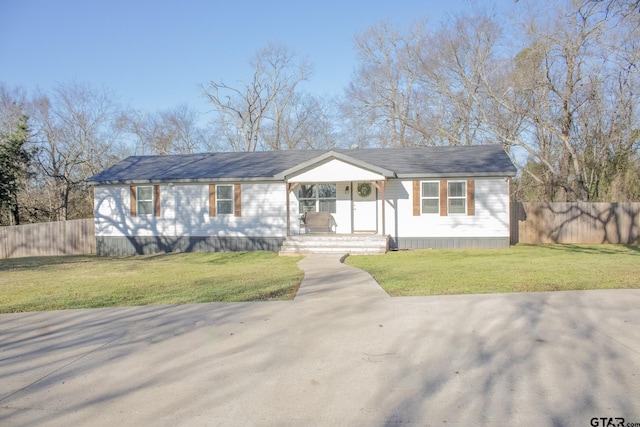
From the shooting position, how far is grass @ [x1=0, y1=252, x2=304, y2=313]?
7.73 metres

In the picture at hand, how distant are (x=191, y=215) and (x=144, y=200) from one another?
2.12 meters

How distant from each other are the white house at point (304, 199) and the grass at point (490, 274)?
257 cm

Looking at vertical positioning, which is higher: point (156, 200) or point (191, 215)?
point (156, 200)

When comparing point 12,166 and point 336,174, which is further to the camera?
point 12,166

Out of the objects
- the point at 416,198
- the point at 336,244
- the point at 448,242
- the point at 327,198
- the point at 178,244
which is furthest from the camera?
the point at 178,244

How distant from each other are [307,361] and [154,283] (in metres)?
6.32

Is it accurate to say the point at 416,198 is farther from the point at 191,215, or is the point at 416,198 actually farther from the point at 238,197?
the point at 191,215

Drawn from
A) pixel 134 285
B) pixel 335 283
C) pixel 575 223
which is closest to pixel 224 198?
pixel 134 285

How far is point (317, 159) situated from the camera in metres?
16.0

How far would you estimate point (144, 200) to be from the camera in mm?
18312

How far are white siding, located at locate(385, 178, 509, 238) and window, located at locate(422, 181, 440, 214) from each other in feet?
0.72

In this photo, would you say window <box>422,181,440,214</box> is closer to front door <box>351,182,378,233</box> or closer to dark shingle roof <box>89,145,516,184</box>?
dark shingle roof <box>89,145,516,184</box>

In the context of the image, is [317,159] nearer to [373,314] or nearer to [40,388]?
[373,314]

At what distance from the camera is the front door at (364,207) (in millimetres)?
17122
